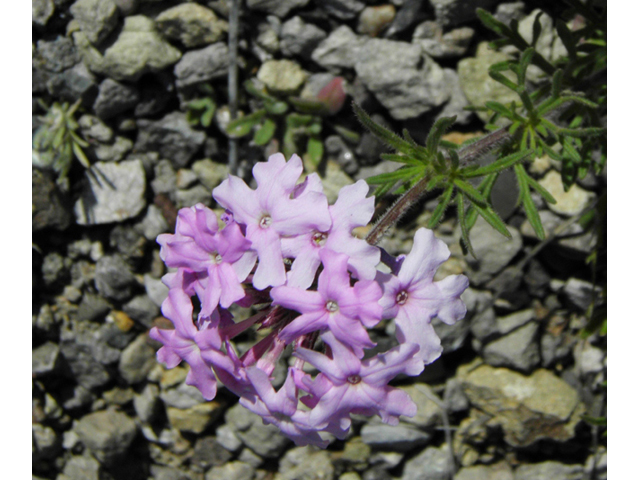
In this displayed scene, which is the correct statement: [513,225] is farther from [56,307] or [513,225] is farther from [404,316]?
[56,307]

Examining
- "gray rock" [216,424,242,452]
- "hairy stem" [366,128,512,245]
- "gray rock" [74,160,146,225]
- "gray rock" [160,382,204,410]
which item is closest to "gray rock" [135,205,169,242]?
"gray rock" [74,160,146,225]

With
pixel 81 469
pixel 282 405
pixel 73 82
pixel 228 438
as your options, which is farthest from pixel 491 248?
pixel 81 469

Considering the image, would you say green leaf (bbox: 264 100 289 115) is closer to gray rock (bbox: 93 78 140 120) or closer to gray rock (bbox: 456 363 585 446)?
gray rock (bbox: 93 78 140 120)

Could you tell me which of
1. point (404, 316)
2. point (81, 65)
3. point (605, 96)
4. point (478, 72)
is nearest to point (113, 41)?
point (81, 65)

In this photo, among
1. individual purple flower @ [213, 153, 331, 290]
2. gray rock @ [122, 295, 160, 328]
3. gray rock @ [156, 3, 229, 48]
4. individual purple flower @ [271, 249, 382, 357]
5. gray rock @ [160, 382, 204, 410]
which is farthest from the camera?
gray rock @ [160, 382, 204, 410]

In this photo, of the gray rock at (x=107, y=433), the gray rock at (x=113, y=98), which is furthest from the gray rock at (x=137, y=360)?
the gray rock at (x=113, y=98)

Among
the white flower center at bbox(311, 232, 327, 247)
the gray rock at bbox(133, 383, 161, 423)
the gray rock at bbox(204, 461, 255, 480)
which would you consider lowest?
the gray rock at bbox(204, 461, 255, 480)
